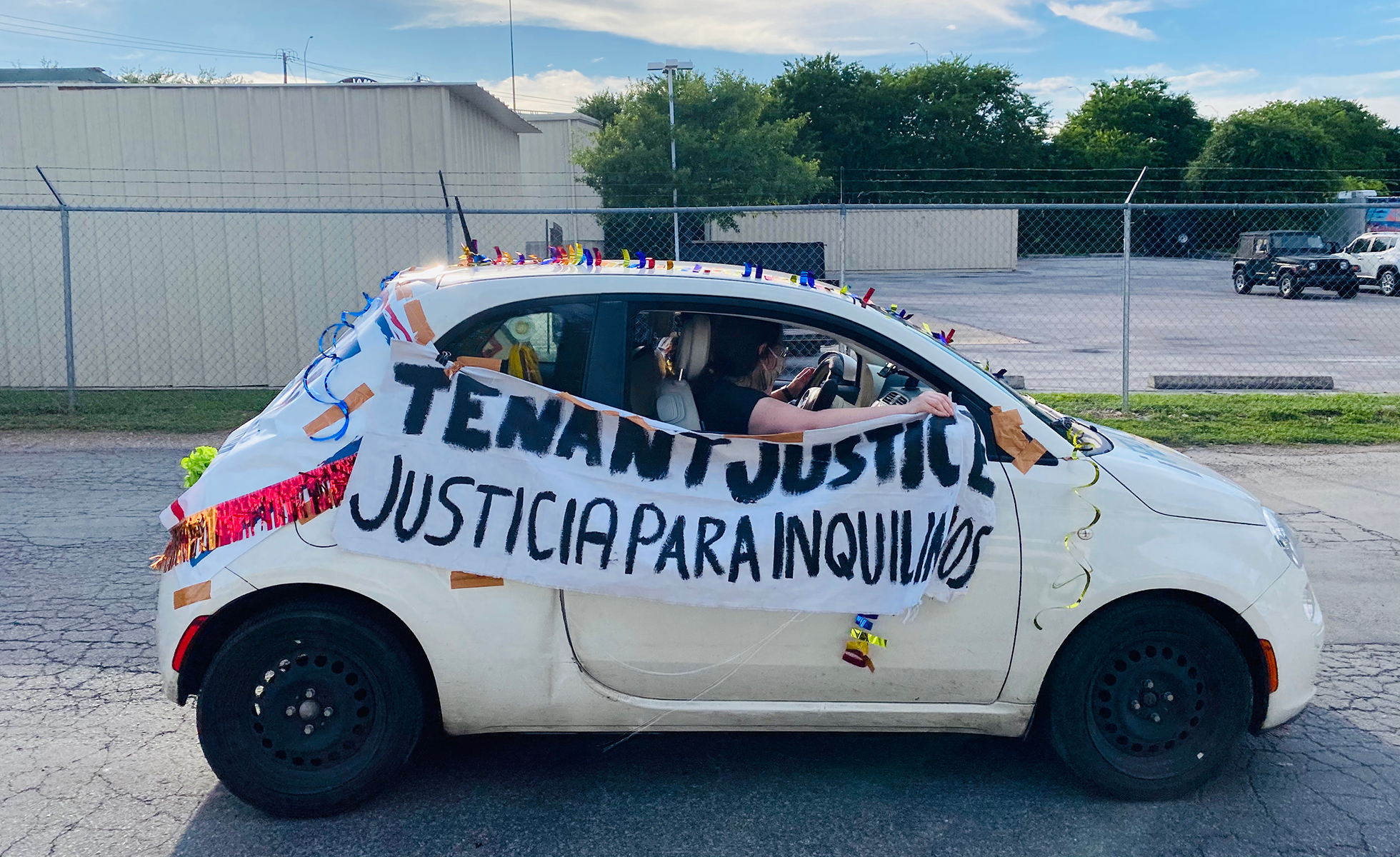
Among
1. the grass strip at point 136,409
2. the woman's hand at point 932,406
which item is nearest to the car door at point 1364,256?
the grass strip at point 136,409

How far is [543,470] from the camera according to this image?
352cm

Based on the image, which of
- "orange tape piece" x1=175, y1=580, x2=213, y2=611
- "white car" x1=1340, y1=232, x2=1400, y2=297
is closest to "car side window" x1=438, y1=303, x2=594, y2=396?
"orange tape piece" x1=175, y1=580, x2=213, y2=611

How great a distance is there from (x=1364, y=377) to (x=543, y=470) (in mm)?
14263

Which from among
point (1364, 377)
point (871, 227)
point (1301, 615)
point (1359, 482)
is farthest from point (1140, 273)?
point (1301, 615)

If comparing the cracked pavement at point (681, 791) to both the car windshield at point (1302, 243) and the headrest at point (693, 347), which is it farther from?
the car windshield at point (1302, 243)

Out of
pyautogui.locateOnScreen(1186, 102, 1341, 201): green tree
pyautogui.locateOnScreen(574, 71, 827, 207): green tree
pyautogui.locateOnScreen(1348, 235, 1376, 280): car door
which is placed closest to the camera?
pyautogui.locateOnScreen(574, 71, 827, 207): green tree

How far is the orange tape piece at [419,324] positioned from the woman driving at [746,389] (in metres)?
0.87

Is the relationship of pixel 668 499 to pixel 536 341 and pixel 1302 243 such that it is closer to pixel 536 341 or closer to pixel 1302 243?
pixel 536 341

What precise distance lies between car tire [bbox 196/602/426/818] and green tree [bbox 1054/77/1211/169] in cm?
6603

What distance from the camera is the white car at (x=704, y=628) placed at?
3525 millimetres

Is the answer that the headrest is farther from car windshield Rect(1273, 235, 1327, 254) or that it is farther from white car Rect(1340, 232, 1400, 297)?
car windshield Rect(1273, 235, 1327, 254)

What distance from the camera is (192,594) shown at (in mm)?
3482

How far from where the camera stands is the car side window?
3.64m

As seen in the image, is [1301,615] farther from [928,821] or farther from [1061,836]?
[928,821]
